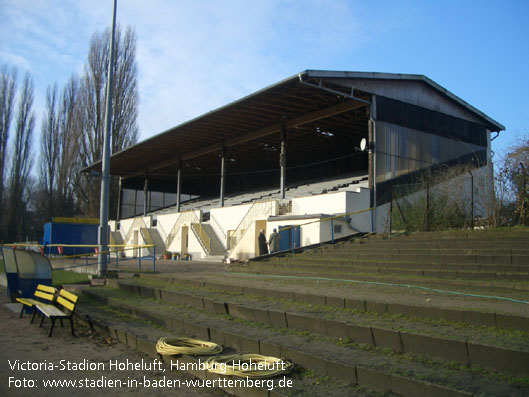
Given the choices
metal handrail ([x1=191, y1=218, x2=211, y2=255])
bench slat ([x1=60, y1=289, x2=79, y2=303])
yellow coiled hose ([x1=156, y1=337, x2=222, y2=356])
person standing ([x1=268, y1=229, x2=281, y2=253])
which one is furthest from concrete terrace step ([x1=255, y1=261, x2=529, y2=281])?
metal handrail ([x1=191, y1=218, x2=211, y2=255])

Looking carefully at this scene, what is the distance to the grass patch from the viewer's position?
14234 mm

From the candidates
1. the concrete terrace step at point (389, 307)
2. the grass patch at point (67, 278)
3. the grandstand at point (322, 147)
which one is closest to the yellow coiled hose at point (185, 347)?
the concrete terrace step at point (389, 307)

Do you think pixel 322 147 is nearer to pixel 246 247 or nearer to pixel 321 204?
pixel 321 204

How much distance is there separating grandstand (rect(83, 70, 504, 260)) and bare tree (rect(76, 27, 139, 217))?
4910mm

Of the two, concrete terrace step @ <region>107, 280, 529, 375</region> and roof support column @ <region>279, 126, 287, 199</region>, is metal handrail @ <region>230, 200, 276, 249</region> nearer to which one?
roof support column @ <region>279, 126, 287, 199</region>

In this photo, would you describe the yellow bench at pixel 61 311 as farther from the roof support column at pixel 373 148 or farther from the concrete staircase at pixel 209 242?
the concrete staircase at pixel 209 242

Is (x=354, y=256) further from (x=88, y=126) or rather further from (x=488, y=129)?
(x=88, y=126)

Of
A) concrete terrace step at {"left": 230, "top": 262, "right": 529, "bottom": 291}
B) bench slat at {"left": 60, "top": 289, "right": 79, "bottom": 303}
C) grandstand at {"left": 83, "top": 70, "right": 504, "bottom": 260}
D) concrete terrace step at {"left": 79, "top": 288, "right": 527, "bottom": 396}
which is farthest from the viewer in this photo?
grandstand at {"left": 83, "top": 70, "right": 504, "bottom": 260}

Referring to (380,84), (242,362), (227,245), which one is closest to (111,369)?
(242,362)

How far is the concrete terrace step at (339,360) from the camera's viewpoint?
12.9 ft

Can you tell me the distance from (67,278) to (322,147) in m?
20.7

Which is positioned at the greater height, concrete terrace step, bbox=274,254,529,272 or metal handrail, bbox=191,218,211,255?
metal handrail, bbox=191,218,211,255

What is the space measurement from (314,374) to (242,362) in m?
0.87

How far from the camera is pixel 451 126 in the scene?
2366cm
